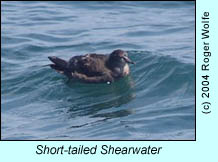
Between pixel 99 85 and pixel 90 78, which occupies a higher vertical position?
pixel 90 78

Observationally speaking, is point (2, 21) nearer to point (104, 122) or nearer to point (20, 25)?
point (20, 25)

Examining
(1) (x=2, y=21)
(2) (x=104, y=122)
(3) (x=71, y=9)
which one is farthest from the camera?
(3) (x=71, y=9)

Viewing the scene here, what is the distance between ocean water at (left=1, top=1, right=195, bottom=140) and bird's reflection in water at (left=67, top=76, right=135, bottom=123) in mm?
17

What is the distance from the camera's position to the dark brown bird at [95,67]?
1436 centimetres

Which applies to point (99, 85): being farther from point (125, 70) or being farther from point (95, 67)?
point (125, 70)

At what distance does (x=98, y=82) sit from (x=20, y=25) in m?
Answer: 5.90

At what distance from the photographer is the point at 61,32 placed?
738 inches

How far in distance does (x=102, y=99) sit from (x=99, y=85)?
0.87 m

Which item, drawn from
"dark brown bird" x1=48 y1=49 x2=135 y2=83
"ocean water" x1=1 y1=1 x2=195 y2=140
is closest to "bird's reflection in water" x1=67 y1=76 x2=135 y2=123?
"ocean water" x1=1 y1=1 x2=195 y2=140

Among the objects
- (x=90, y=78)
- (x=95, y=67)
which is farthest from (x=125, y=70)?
(x=90, y=78)

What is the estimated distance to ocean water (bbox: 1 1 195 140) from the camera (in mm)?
11945

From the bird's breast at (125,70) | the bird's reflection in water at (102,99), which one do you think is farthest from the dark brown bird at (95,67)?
the bird's reflection in water at (102,99)

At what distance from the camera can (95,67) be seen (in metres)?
14.5

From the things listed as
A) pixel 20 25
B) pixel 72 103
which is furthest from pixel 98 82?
pixel 20 25
